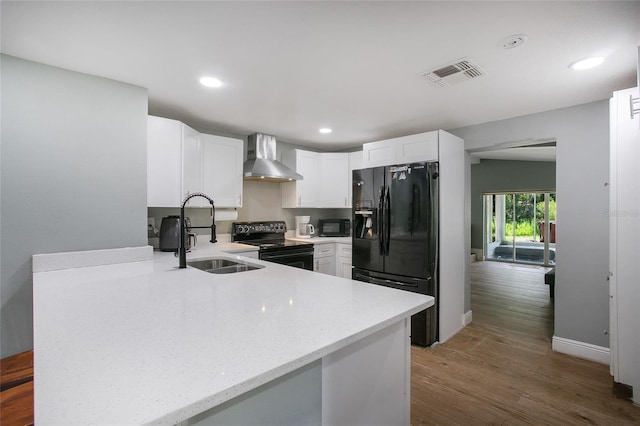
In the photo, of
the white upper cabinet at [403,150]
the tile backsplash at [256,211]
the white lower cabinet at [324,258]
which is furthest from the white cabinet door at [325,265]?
the white upper cabinet at [403,150]

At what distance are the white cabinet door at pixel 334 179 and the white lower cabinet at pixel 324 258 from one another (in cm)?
69

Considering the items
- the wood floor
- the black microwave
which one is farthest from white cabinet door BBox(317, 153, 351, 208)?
the wood floor

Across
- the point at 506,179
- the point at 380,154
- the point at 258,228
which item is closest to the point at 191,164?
the point at 258,228

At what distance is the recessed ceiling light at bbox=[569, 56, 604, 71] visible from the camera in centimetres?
191

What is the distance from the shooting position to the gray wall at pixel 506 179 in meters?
6.85

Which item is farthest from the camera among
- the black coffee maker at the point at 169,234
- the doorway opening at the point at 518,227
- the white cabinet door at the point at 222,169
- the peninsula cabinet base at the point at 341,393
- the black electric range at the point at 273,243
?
the doorway opening at the point at 518,227

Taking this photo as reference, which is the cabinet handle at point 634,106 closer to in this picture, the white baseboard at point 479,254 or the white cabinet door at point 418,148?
the white cabinet door at point 418,148

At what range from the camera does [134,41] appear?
174 centimetres

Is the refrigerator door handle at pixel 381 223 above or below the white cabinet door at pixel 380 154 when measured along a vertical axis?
below

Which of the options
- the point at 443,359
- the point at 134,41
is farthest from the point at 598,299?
the point at 134,41

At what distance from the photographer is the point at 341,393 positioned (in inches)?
46.0

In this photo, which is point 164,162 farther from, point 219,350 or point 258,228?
point 219,350

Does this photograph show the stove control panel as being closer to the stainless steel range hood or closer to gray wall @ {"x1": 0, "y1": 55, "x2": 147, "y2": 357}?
the stainless steel range hood

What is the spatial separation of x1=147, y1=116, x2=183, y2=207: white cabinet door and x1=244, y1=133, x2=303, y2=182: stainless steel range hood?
2.95 ft
